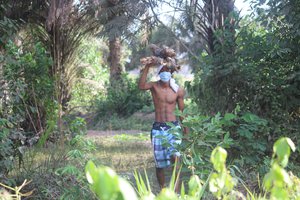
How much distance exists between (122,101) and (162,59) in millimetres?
14344

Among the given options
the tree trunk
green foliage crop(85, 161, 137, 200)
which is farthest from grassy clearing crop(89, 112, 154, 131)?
green foliage crop(85, 161, 137, 200)

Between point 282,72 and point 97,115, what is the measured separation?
14763mm

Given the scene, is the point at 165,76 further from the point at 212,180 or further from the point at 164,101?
the point at 212,180

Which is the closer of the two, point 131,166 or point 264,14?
point 264,14

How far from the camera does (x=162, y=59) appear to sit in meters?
5.40

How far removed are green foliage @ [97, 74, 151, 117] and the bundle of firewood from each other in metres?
13.8

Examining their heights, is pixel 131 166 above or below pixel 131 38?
below

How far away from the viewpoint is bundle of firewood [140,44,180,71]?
17.3 feet

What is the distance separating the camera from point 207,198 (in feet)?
11.2

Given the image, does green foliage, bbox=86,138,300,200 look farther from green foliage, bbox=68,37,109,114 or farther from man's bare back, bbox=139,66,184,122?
green foliage, bbox=68,37,109,114

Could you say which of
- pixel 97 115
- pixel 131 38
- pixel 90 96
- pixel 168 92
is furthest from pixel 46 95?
pixel 90 96

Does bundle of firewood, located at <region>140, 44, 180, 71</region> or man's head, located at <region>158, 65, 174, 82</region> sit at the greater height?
bundle of firewood, located at <region>140, 44, 180, 71</region>

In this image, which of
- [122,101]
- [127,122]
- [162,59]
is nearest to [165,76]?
[162,59]

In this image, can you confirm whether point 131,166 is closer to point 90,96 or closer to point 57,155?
point 57,155
